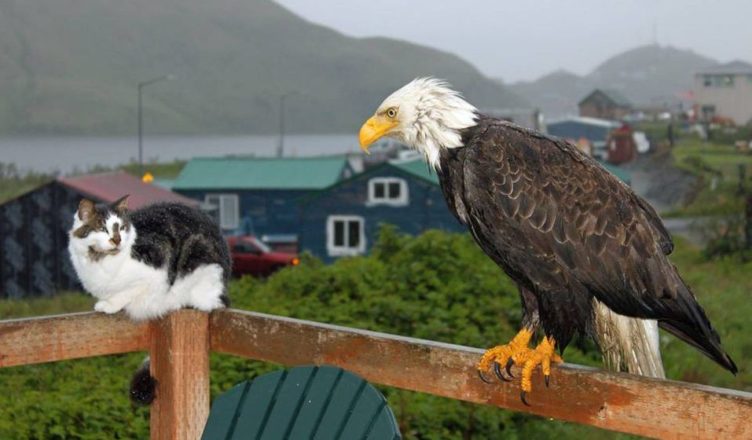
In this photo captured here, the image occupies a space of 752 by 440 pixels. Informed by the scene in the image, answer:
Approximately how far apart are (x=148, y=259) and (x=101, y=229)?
0.20 meters

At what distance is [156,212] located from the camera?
11.4ft

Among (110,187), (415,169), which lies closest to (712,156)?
(415,169)

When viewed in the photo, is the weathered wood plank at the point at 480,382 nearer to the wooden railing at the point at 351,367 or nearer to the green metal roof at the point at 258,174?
the wooden railing at the point at 351,367

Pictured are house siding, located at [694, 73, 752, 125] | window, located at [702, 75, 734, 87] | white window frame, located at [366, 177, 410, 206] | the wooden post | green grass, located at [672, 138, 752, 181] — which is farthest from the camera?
window, located at [702, 75, 734, 87]

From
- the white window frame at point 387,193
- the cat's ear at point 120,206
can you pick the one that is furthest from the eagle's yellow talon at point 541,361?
the white window frame at point 387,193

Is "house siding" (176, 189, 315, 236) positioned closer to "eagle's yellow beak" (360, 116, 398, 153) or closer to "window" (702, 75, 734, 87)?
"window" (702, 75, 734, 87)

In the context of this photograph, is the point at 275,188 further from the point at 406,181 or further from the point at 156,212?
the point at 156,212

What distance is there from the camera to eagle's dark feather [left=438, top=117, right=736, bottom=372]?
2697mm

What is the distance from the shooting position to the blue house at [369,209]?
1708cm

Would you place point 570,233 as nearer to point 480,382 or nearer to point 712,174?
point 480,382

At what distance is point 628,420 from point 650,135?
22.8 metres

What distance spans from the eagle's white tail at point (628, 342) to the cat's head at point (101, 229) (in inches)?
58.6

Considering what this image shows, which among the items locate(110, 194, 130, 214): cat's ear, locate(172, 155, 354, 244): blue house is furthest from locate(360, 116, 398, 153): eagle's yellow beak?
locate(172, 155, 354, 244): blue house

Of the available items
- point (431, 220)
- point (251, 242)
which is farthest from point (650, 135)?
point (251, 242)
